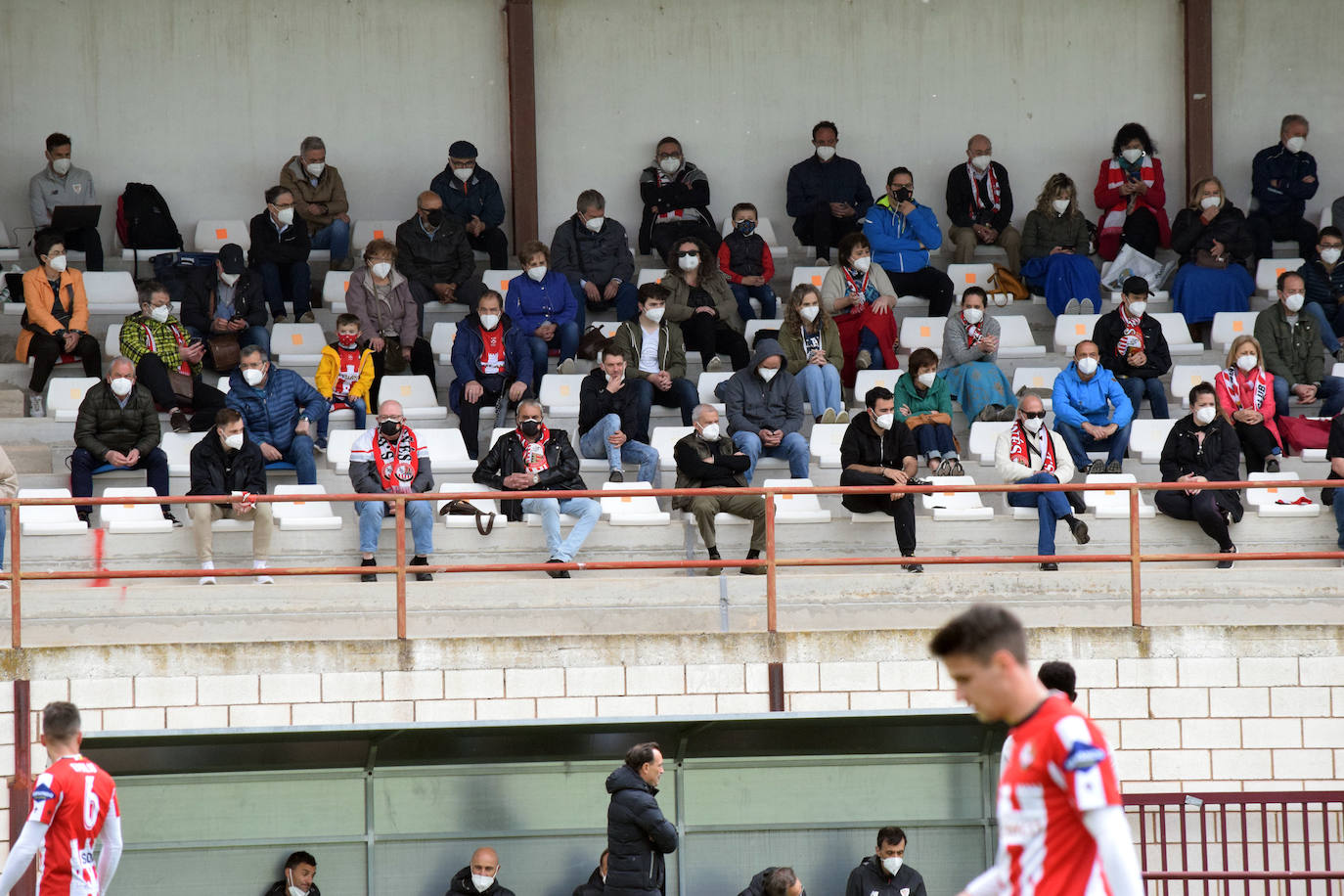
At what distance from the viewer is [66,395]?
1390 centimetres

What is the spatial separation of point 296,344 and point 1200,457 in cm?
738

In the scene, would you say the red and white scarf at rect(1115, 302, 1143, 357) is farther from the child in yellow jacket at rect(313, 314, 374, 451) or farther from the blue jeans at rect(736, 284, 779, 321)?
the child in yellow jacket at rect(313, 314, 374, 451)

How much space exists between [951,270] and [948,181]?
97 centimetres

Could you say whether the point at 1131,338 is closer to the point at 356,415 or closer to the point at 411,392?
the point at 411,392

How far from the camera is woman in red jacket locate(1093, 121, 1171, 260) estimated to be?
17.0 meters

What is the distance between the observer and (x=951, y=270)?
55.0 feet

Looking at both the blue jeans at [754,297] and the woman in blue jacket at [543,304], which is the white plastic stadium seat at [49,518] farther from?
the blue jeans at [754,297]

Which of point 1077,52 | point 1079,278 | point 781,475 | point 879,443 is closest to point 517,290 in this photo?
point 781,475

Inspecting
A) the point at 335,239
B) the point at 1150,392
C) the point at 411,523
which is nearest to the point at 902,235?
the point at 1150,392

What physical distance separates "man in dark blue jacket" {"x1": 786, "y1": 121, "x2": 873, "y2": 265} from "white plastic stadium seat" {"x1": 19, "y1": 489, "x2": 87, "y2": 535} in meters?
7.49

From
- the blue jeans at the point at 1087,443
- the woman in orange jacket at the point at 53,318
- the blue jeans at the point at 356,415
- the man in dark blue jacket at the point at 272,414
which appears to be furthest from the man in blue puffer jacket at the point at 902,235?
the woman in orange jacket at the point at 53,318

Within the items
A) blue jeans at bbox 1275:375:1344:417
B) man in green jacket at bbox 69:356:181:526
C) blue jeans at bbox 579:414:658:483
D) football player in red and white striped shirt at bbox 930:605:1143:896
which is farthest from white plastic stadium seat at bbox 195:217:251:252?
football player in red and white striped shirt at bbox 930:605:1143:896

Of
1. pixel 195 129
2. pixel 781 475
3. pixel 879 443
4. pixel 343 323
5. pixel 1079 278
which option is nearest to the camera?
pixel 879 443

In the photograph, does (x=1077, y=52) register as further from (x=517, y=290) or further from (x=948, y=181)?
(x=517, y=290)
